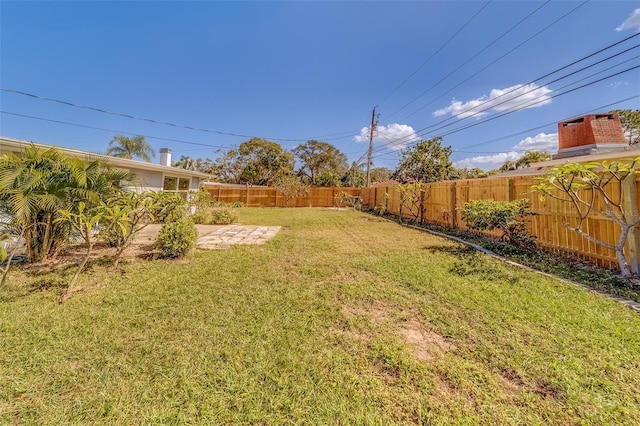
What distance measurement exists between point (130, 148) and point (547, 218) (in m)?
23.8

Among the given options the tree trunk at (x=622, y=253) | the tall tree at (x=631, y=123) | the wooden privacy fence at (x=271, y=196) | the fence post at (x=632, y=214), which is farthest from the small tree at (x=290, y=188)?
the tall tree at (x=631, y=123)

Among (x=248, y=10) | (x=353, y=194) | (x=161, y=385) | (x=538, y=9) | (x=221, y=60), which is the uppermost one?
(x=221, y=60)

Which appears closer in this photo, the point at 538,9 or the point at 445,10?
the point at 538,9

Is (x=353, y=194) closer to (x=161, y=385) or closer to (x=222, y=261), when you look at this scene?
(x=222, y=261)

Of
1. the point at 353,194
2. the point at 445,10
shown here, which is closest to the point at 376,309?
the point at 445,10

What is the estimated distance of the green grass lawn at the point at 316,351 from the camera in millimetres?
1573

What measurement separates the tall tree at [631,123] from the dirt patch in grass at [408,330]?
2954 centimetres

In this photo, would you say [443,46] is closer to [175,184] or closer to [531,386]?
[531,386]

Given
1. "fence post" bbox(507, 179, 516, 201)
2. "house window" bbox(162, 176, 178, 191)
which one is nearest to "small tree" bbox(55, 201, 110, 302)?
"house window" bbox(162, 176, 178, 191)

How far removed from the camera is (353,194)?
2033cm

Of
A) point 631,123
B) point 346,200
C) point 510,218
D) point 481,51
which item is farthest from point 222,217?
point 631,123

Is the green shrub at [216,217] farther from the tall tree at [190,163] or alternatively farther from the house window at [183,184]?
the tall tree at [190,163]

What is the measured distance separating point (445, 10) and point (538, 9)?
288 cm

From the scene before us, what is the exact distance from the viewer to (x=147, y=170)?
361 inches
